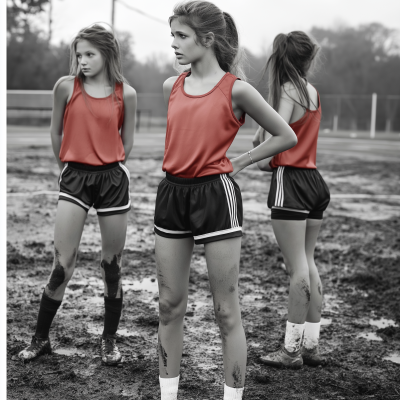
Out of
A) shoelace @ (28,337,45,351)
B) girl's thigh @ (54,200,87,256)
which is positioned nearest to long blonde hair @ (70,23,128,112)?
girl's thigh @ (54,200,87,256)

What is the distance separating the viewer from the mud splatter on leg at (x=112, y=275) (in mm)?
3557

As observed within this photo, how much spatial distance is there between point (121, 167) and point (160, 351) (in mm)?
1262

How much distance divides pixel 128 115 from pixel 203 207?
1327mm

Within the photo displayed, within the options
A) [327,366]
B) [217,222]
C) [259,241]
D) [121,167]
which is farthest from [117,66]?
[259,241]

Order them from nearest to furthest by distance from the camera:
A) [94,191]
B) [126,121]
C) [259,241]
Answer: [94,191], [126,121], [259,241]

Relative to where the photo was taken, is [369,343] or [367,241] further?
[367,241]

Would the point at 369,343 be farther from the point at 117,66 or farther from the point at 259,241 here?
the point at 259,241

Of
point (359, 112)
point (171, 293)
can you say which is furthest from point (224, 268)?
point (359, 112)

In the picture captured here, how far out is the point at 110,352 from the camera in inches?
137

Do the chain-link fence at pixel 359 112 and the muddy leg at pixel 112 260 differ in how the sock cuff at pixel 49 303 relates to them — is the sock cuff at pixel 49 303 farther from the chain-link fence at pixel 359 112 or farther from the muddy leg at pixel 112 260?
the chain-link fence at pixel 359 112

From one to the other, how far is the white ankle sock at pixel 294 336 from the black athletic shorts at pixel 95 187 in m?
1.24

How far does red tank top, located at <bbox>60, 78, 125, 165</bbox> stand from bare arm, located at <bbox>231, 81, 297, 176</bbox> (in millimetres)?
1009

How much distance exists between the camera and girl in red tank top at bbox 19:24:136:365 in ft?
11.1

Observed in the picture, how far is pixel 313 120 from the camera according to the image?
344cm
